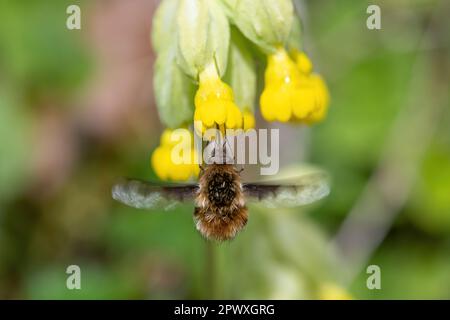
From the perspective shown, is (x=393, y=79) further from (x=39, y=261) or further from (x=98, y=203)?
(x=39, y=261)

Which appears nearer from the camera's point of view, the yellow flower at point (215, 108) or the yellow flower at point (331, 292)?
the yellow flower at point (215, 108)

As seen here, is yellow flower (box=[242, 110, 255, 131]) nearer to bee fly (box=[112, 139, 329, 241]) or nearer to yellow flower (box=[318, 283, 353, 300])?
bee fly (box=[112, 139, 329, 241])

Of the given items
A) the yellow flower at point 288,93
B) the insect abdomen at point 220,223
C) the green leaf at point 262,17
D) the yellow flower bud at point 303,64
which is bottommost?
the insect abdomen at point 220,223

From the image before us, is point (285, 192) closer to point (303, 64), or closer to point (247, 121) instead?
point (247, 121)

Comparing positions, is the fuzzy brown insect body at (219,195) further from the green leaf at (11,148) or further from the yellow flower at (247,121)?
the green leaf at (11,148)

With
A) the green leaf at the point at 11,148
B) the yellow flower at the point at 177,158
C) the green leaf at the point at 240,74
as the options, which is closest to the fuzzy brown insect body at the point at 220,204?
the yellow flower at the point at 177,158

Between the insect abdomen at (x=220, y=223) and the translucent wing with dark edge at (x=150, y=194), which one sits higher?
the translucent wing with dark edge at (x=150, y=194)

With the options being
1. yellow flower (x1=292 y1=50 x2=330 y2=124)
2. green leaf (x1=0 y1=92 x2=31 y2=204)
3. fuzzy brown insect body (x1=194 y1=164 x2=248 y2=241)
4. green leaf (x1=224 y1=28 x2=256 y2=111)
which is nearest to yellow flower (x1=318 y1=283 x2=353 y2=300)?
yellow flower (x1=292 y1=50 x2=330 y2=124)

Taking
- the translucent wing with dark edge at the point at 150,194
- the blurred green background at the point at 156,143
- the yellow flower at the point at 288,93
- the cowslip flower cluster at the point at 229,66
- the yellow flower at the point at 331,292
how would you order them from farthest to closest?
the blurred green background at the point at 156,143 → the yellow flower at the point at 331,292 → the yellow flower at the point at 288,93 → the cowslip flower cluster at the point at 229,66 → the translucent wing with dark edge at the point at 150,194
